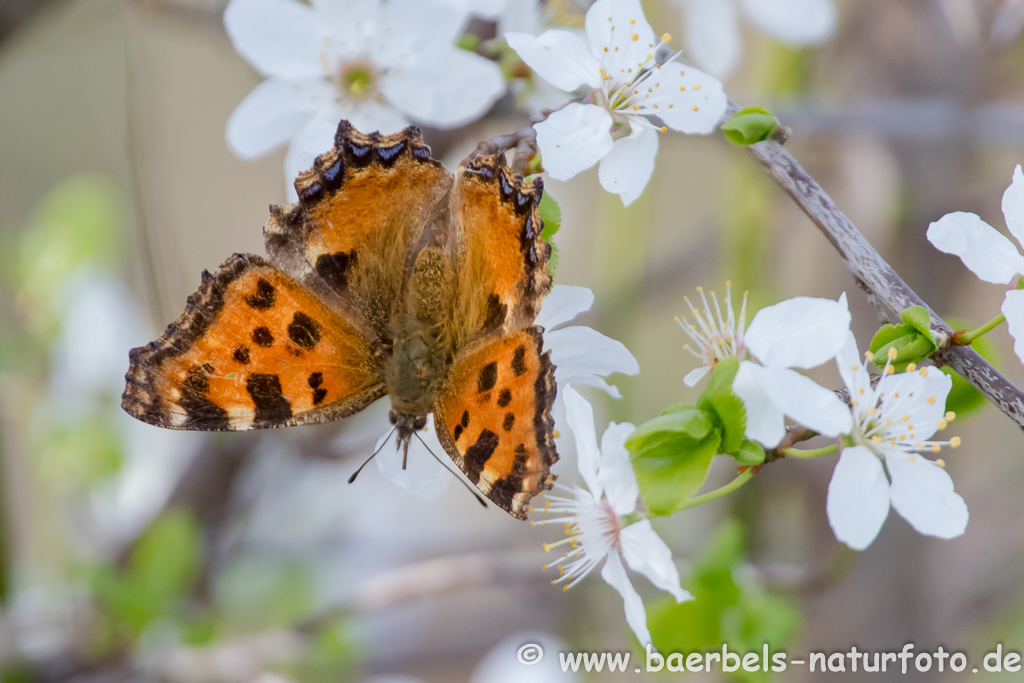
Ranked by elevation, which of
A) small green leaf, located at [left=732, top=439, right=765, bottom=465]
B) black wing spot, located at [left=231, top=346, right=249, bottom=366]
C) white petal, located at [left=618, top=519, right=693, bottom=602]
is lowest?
white petal, located at [left=618, top=519, right=693, bottom=602]

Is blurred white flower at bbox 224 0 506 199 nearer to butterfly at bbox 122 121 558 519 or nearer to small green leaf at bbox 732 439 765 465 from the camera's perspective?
butterfly at bbox 122 121 558 519

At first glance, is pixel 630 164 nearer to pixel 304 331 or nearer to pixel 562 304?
pixel 562 304

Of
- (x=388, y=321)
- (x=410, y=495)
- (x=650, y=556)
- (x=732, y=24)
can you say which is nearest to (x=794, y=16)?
(x=732, y=24)

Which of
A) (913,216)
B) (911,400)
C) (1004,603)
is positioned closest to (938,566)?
(1004,603)

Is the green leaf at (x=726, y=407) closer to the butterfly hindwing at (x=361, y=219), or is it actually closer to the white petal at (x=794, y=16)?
the butterfly hindwing at (x=361, y=219)

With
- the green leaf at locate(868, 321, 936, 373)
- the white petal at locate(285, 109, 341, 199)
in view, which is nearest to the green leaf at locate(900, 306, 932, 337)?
the green leaf at locate(868, 321, 936, 373)
